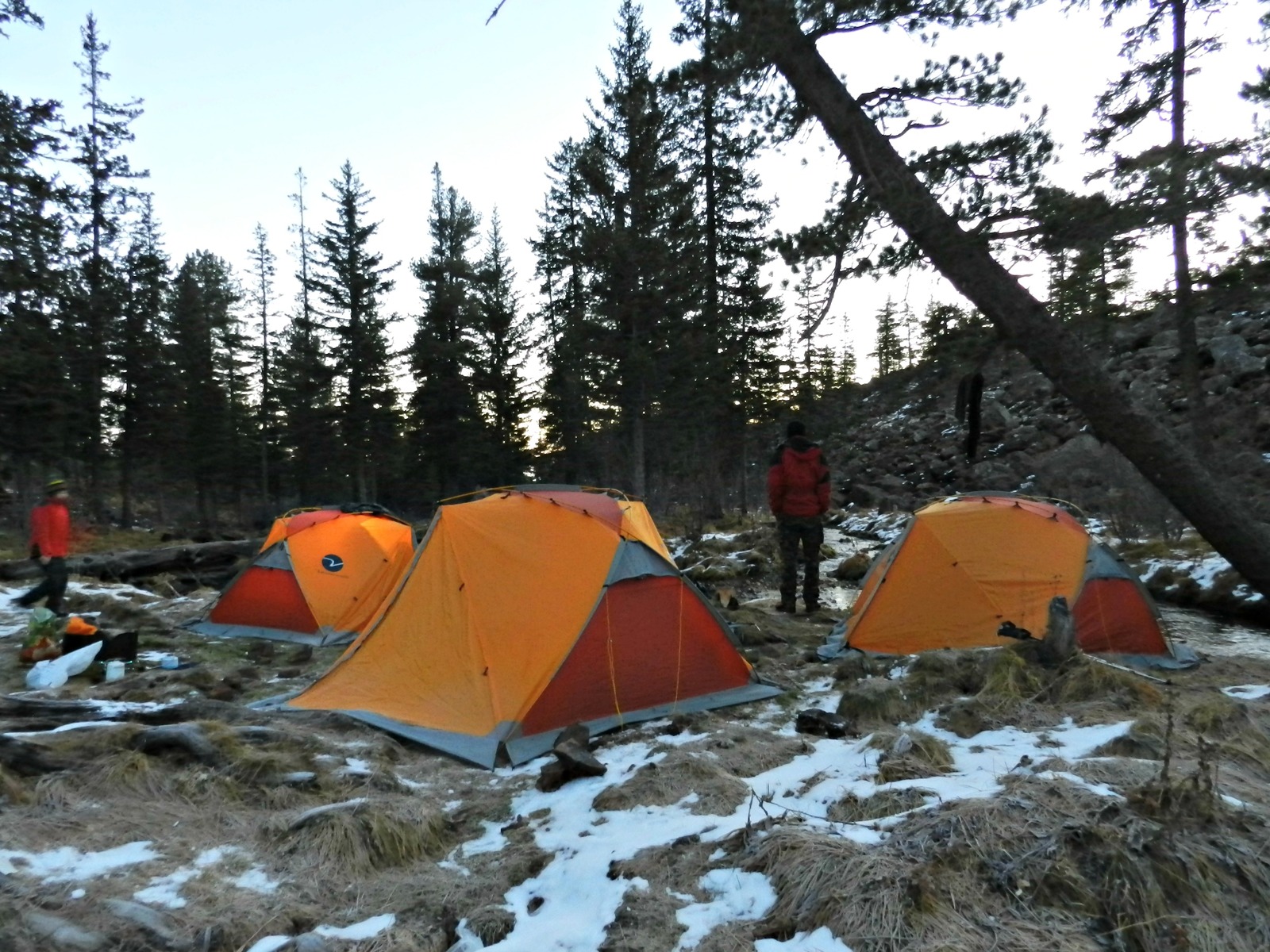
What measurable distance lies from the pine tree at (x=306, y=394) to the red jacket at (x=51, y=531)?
20.9 m

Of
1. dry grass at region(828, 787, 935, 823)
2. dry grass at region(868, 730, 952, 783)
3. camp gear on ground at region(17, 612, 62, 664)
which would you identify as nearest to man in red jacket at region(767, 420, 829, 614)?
dry grass at region(868, 730, 952, 783)

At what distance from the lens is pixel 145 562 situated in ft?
45.1

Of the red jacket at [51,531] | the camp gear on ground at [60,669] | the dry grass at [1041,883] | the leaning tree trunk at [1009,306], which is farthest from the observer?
the red jacket at [51,531]

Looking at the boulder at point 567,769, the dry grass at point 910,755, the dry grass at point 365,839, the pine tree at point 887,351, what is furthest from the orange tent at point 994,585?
the pine tree at point 887,351

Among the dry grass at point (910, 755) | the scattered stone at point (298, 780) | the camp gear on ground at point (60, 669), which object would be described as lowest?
the scattered stone at point (298, 780)

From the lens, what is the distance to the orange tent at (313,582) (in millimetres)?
9516

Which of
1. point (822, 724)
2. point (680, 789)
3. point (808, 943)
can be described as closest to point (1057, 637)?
point (822, 724)

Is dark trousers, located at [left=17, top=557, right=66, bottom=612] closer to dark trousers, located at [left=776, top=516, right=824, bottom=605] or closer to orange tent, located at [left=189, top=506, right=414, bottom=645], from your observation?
orange tent, located at [left=189, top=506, right=414, bottom=645]

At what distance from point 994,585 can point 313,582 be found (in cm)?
767

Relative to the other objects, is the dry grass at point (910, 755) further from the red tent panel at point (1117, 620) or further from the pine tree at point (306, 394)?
the pine tree at point (306, 394)

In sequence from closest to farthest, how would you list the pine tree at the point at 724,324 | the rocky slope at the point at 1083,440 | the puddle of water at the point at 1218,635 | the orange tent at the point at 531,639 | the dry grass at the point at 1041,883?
the dry grass at the point at 1041,883, the orange tent at the point at 531,639, the puddle of water at the point at 1218,635, the rocky slope at the point at 1083,440, the pine tree at the point at 724,324

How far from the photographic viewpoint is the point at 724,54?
674 centimetres

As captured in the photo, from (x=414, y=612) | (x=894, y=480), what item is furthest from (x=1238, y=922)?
(x=894, y=480)

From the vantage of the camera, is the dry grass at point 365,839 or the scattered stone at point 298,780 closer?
the dry grass at point 365,839
